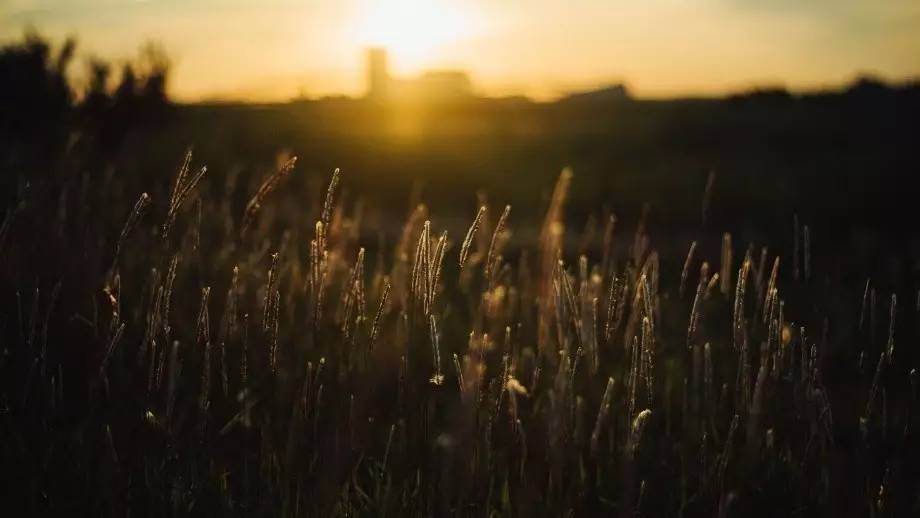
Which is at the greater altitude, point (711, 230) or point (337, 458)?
point (337, 458)

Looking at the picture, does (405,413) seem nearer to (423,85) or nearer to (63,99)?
(63,99)

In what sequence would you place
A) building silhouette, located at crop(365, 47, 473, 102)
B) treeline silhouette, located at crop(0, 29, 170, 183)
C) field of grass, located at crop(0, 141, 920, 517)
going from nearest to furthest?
field of grass, located at crop(0, 141, 920, 517) < treeline silhouette, located at crop(0, 29, 170, 183) < building silhouette, located at crop(365, 47, 473, 102)

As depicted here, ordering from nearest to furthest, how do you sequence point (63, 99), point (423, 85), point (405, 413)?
point (405, 413) → point (63, 99) → point (423, 85)

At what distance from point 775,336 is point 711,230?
924 centimetres

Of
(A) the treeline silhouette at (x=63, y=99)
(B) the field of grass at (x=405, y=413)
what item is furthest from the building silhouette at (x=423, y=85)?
(B) the field of grass at (x=405, y=413)

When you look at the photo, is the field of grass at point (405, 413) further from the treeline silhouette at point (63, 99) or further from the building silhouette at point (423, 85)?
the building silhouette at point (423, 85)

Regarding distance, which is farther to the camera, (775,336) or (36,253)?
(36,253)

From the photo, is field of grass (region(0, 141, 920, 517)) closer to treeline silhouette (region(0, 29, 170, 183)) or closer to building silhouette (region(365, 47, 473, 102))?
treeline silhouette (region(0, 29, 170, 183))

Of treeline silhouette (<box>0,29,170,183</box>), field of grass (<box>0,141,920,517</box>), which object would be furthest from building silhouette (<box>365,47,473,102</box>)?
field of grass (<box>0,141,920,517</box>)

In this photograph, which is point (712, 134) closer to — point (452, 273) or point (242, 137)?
point (242, 137)

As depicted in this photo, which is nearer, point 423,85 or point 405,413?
point 405,413

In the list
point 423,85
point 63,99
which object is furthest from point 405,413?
point 423,85

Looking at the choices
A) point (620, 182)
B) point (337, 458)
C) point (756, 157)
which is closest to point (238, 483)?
point (337, 458)

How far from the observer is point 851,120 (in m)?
20.5
